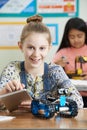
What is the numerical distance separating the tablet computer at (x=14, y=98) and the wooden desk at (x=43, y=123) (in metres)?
0.06

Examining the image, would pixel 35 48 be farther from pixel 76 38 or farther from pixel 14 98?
pixel 76 38

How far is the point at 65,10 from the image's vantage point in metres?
2.76

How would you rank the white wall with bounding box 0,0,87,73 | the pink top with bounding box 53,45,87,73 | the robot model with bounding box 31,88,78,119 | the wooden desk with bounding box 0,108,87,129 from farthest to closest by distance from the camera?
the white wall with bounding box 0,0,87,73
the pink top with bounding box 53,45,87,73
the robot model with bounding box 31,88,78,119
the wooden desk with bounding box 0,108,87,129

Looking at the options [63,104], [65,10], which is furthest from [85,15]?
[63,104]

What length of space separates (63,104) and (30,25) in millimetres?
549

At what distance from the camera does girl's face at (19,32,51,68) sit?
136 centimetres

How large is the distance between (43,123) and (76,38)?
157 cm

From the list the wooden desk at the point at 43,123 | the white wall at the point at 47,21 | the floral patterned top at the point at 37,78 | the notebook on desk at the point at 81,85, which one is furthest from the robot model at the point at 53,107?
the white wall at the point at 47,21

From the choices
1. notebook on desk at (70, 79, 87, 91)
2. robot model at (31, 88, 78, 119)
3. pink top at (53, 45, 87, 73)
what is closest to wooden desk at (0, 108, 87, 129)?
robot model at (31, 88, 78, 119)

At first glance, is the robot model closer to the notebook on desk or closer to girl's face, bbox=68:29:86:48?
the notebook on desk

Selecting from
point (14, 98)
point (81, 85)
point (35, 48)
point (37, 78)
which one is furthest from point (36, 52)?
point (81, 85)

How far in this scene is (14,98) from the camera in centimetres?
109

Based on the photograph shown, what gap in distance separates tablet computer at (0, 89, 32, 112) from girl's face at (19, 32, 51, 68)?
0.96 ft

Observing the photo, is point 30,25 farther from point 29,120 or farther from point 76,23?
point 76,23
